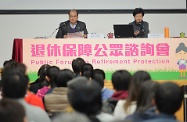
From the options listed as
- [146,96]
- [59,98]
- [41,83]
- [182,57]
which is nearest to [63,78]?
[59,98]

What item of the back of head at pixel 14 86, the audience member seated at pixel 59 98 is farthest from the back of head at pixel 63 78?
the back of head at pixel 14 86

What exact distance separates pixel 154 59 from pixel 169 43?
308 millimetres

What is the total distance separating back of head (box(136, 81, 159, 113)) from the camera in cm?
227

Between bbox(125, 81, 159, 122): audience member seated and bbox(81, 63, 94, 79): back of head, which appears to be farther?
bbox(81, 63, 94, 79): back of head

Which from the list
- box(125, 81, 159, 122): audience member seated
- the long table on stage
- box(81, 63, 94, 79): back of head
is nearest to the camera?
box(125, 81, 159, 122): audience member seated

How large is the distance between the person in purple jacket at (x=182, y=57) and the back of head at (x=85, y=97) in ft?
12.9

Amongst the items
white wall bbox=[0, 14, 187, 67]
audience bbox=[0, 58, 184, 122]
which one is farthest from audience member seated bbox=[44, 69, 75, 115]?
white wall bbox=[0, 14, 187, 67]

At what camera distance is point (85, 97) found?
2088 mm

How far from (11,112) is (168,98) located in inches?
30.3

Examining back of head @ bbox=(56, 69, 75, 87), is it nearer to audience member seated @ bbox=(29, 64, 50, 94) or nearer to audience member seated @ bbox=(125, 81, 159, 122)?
audience member seated @ bbox=(29, 64, 50, 94)

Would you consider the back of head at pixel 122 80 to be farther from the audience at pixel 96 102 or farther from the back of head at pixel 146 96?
the back of head at pixel 146 96

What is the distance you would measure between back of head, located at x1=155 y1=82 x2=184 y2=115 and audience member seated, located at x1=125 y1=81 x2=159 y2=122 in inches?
3.3

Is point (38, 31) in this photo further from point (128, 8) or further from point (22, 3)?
point (128, 8)

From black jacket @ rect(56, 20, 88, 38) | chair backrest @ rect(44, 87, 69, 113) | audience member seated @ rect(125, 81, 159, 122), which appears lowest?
chair backrest @ rect(44, 87, 69, 113)
